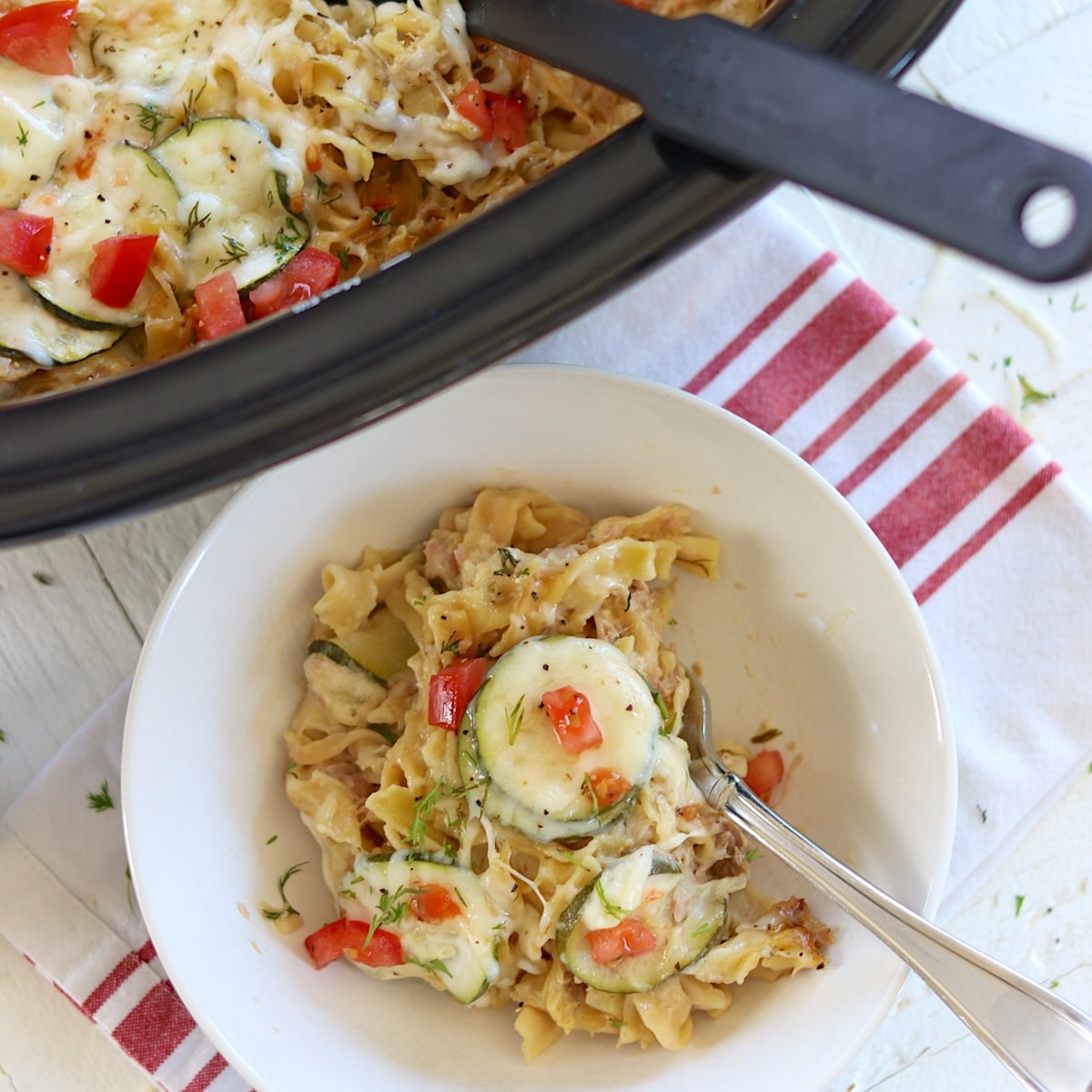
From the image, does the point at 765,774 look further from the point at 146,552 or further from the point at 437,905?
the point at 146,552

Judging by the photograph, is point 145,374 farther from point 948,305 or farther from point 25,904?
point 948,305

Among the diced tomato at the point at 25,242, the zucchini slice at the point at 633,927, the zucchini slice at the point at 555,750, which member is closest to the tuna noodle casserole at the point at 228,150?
the diced tomato at the point at 25,242

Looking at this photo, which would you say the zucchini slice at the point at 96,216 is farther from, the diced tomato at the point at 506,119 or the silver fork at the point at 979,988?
the silver fork at the point at 979,988

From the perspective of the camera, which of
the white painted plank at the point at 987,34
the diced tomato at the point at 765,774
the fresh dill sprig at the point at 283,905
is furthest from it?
the white painted plank at the point at 987,34

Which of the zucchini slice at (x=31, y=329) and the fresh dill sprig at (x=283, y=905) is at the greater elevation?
the zucchini slice at (x=31, y=329)

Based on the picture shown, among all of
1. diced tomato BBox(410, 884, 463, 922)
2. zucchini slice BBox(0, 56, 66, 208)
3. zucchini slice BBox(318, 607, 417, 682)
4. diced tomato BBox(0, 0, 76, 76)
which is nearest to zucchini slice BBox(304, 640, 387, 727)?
zucchini slice BBox(318, 607, 417, 682)

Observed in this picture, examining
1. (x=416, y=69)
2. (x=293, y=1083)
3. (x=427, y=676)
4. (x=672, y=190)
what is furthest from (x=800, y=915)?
(x=416, y=69)
